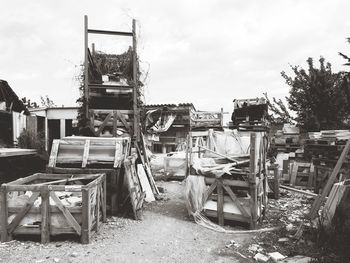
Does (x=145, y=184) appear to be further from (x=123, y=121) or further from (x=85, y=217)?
(x=85, y=217)

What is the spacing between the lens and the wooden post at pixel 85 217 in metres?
5.01

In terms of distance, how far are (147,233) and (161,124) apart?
497 inches

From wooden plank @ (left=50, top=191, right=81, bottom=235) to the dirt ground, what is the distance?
0.29 meters

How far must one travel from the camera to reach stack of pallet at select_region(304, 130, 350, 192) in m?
9.39

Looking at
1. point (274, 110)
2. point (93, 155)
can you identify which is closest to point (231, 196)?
point (93, 155)

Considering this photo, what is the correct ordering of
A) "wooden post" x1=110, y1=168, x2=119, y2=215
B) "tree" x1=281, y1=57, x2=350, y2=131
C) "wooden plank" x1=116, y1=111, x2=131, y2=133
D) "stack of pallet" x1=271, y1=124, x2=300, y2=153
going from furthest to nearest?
"tree" x1=281, y1=57, x2=350, y2=131 < "stack of pallet" x1=271, y1=124, x2=300, y2=153 < "wooden plank" x1=116, y1=111, x2=131, y2=133 < "wooden post" x1=110, y1=168, x2=119, y2=215

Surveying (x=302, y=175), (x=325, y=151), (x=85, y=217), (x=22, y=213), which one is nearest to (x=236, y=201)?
(x=85, y=217)

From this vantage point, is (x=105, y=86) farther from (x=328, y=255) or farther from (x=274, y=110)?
→ (x=274, y=110)

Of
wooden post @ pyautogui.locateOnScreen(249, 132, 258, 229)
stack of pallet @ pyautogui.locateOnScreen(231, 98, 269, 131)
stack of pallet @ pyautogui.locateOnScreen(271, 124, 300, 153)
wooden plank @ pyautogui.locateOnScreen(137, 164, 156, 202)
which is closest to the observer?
wooden post @ pyautogui.locateOnScreen(249, 132, 258, 229)

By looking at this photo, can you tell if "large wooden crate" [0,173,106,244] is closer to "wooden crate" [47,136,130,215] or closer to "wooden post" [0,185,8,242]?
"wooden post" [0,185,8,242]

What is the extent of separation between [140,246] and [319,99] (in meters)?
14.1

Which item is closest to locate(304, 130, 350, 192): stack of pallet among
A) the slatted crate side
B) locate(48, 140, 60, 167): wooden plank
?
the slatted crate side

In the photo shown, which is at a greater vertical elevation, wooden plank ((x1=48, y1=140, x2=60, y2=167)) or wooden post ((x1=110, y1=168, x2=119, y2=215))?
wooden plank ((x1=48, y1=140, x2=60, y2=167))

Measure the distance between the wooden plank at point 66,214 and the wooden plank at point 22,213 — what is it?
12.0 inches
